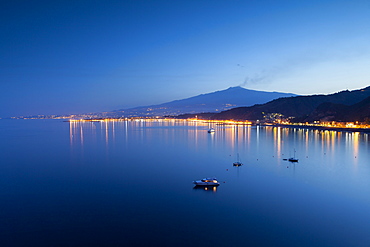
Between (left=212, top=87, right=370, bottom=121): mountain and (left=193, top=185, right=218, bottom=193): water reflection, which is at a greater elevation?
(left=212, top=87, right=370, bottom=121): mountain

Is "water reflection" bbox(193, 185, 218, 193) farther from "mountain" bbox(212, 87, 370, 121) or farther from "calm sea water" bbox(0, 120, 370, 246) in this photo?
"mountain" bbox(212, 87, 370, 121)

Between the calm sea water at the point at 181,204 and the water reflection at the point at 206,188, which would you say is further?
the water reflection at the point at 206,188

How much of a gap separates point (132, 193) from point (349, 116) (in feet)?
169

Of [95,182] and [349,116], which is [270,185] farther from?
[349,116]

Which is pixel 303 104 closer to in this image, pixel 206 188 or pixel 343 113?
pixel 343 113

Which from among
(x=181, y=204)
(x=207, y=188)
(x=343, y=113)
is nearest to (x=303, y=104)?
(x=343, y=113)

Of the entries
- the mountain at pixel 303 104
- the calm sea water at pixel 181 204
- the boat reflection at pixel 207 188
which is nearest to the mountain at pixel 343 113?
the mountain at pixel 303 104

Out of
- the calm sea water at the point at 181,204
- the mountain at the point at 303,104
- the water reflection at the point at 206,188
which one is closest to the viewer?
the calm sea water at the point at 181,204

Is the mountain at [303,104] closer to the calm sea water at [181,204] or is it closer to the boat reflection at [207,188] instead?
the calm sea water at [181,204]

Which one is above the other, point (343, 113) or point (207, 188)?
point (343, 113)

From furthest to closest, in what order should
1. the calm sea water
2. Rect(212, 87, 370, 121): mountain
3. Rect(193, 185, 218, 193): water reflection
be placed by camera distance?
1. Rect(212, 87, 370, 121): mountain
2. Rect(193, 185, 218, 193): water reflection
3. the calm sea water

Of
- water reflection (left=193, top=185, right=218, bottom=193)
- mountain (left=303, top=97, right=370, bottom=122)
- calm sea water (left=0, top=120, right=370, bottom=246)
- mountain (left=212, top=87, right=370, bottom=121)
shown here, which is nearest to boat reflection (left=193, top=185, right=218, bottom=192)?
water reflection (left=193, top=185, right=218, bottom=193)

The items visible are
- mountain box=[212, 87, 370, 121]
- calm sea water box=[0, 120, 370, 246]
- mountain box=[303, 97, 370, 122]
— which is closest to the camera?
calm sea water box=[0, 120, 370, 246]

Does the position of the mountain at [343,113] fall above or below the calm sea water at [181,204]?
above
